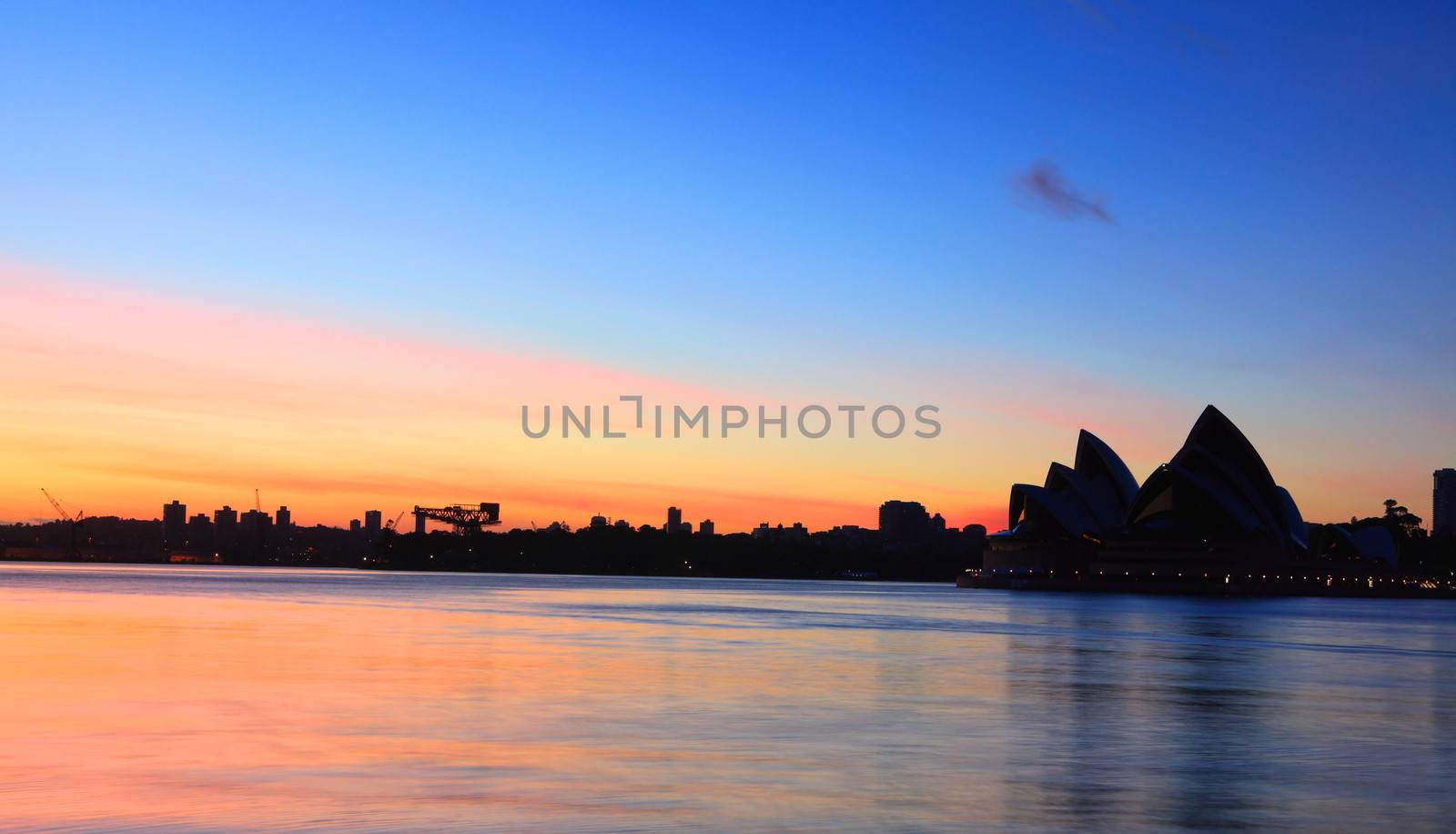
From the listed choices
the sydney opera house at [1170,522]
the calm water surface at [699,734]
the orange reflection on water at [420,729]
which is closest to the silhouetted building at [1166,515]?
the sydney opera house at [1170,522]

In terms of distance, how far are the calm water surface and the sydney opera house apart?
80.0 m

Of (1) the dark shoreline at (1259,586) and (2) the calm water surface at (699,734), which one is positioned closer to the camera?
(2) the calm water surface at (699,734)

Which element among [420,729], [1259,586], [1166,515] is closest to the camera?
[420,729]

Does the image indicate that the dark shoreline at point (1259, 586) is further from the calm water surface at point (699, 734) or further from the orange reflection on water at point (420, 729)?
the orange reflection on water at point (420, 729)

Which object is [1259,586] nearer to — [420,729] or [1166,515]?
[1166,515]

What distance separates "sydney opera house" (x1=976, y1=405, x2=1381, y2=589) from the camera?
129m

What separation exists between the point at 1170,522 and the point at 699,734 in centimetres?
12554

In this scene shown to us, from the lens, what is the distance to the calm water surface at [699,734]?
1598 centimetres

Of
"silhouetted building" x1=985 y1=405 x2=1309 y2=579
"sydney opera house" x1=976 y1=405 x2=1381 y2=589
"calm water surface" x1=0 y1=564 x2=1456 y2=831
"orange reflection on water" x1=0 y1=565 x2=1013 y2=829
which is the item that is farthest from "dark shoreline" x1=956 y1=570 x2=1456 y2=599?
"orange reflection on water" x1=0 y1=565 x2=1013 y2=829

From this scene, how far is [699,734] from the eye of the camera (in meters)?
23.1

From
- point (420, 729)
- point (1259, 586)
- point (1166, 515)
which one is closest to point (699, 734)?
point (420, 729)

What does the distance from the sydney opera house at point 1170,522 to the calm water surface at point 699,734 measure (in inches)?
3150

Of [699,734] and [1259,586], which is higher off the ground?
[699,734]

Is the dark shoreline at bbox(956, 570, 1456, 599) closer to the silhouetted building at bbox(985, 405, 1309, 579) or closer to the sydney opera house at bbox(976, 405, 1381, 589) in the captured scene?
the sydney opera house at bbox(976, 405, 1381, 589)
